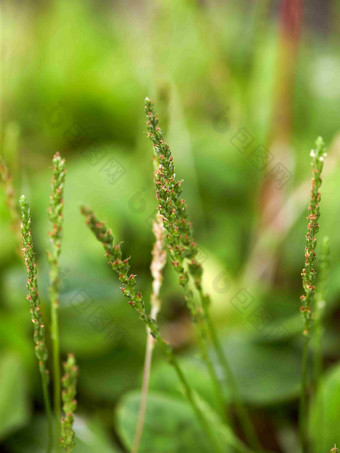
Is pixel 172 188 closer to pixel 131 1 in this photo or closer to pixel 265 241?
pixel 265 241

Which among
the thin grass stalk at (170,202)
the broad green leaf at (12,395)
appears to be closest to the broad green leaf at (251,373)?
the broad green leaf at (12,395)

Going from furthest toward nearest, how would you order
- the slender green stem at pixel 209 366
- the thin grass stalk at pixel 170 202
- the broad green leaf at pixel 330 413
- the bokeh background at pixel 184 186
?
the bokeh background at pixel 184 186, the broad green leaf at pixel 330 413, the slender green stem at pixel 209 366, the thin grass stalk at pixel 170 202

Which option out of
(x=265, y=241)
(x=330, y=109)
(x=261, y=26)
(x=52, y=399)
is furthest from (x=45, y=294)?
(x=261, y=26)

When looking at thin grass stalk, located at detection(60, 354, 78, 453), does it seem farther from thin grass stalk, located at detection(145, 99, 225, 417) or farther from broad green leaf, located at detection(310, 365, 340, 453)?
broad green leaf, located at detection(310, 365, 340, 453)

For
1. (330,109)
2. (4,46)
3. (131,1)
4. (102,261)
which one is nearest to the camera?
(102,261)

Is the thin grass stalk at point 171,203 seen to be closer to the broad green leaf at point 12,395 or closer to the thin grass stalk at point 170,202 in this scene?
the thin grass stalk at point 170,202

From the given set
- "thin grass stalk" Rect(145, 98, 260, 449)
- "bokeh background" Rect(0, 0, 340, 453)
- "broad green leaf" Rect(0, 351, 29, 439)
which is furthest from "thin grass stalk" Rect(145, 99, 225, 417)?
"broad green leaf" Rect(0, 351, 29, 439)

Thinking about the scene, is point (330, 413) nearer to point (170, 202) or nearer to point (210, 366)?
point (210, 366)

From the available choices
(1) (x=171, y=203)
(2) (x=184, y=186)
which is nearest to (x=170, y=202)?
(1) (x=171, y=203)
